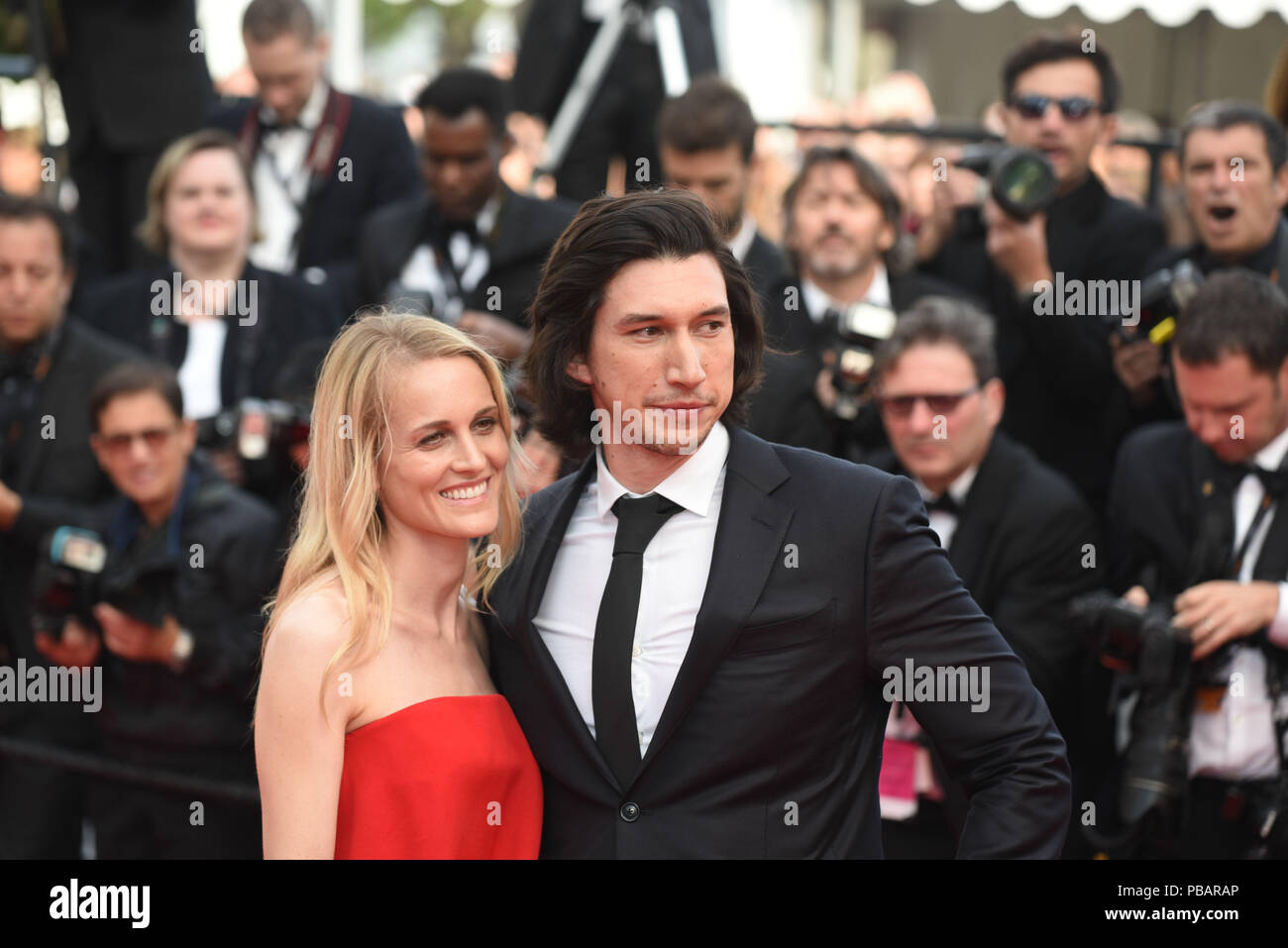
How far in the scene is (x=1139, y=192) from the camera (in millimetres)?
6488

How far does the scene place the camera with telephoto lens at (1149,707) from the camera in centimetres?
334

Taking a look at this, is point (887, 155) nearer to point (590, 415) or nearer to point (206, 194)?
point (206, 194)

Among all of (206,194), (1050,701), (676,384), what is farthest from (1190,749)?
(206,194)

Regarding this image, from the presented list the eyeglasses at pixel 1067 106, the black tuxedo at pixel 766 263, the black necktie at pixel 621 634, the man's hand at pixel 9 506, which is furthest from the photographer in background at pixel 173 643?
the eyeglasses at pixel 1067 106

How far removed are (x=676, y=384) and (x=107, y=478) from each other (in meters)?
2.82

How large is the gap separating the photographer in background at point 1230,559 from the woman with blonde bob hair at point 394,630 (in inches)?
61.9

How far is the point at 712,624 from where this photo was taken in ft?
7.66

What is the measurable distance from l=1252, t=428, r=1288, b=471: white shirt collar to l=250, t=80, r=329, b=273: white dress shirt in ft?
10.8

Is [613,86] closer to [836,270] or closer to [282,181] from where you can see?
[282,181]

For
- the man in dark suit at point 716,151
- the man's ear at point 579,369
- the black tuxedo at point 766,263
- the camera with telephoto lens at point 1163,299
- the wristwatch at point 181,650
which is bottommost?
the wristwatch at point 181,650

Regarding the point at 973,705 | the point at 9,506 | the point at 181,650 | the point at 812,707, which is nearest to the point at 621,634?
the point at 812,707

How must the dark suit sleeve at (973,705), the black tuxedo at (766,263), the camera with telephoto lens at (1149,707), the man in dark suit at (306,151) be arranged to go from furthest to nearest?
the man in dark suit at (306,151) → the black tuxedo at (766,263) → the camera with telephoto lens at (1149,707) → the dark suit sleeve at (973,705)

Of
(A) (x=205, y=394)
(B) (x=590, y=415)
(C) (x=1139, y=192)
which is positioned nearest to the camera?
(B) (x=590, y=415)

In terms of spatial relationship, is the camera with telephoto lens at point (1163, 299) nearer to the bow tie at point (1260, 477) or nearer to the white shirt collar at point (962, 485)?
the bow tie at point (1260, 477)
